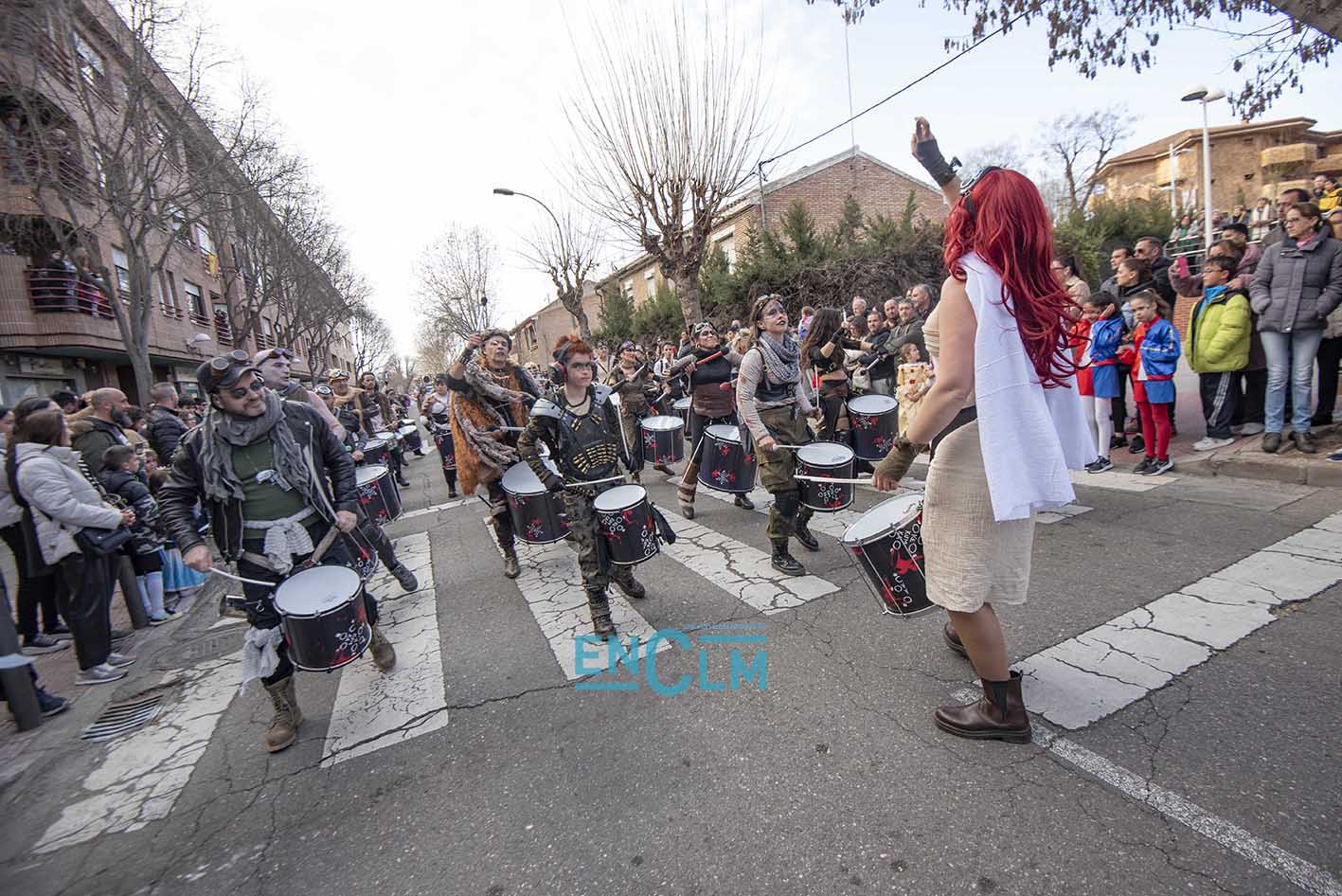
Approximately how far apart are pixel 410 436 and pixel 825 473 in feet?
39.2

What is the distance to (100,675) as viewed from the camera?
14.6 ft

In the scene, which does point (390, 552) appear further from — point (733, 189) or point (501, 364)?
point (733, 189)

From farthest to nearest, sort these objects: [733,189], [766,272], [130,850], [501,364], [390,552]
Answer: [766,272], [733,189], [501,364], [390,552], [130,850]

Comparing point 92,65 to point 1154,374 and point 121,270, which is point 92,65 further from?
point 1154,374

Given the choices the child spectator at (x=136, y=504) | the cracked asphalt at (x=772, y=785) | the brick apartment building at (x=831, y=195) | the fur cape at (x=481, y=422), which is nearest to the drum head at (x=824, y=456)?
the cracked asphalt at (x=772, y=785)

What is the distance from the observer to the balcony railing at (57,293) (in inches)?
637

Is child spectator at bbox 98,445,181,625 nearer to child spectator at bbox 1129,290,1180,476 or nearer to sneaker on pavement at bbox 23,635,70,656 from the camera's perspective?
sneaker on pavement at bbox 23,635,70,656

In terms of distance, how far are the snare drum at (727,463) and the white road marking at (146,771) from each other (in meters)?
3.88

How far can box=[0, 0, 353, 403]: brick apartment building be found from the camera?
10.3m

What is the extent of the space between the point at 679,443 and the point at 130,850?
5826 mm

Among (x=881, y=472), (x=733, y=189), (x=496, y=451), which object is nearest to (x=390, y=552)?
(x=496, y=451)

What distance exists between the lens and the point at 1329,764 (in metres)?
2.12

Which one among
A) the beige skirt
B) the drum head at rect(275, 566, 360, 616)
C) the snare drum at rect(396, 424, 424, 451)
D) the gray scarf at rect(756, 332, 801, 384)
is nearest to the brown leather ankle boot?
the beige skirt

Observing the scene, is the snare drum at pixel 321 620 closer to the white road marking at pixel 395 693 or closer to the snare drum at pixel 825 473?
the white road marking at pixel 395 693
